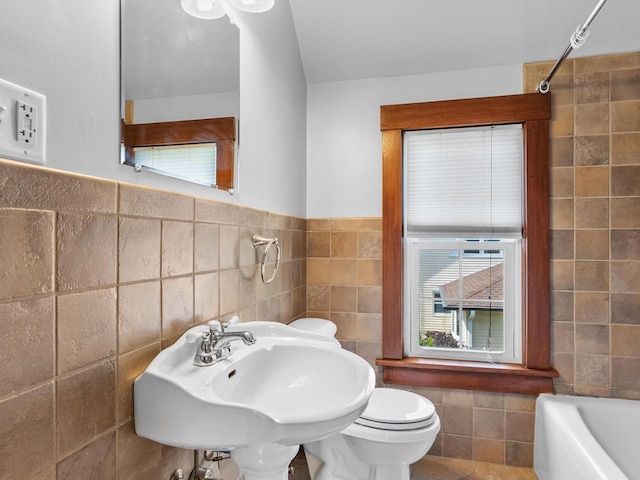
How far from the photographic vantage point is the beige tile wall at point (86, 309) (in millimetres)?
672

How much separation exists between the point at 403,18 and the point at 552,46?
0.83 metres

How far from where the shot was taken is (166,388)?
35.4 inches

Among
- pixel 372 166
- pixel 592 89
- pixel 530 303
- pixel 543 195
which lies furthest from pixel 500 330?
pixel 592 89

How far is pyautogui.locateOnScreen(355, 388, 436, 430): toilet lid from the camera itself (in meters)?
1.61

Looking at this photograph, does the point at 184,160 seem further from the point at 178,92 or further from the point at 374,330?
the point at 374,330

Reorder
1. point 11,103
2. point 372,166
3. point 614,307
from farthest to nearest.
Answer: point 372,166 → point 614,307 → point 11,103

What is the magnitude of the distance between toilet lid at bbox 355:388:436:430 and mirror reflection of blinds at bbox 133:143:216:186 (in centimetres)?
110

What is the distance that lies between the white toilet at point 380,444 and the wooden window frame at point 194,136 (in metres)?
1.09

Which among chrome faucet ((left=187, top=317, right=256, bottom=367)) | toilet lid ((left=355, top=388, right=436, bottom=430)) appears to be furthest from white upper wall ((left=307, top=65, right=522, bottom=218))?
chrome faucet ((left=187, top=317, right=256, bottom=367))

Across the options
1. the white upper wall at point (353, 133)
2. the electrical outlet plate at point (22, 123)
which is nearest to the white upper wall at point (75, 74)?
the electrical outlet plate at point (22, 123)

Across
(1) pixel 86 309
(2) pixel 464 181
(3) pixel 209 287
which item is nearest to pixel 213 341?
(3) pixel 209 287

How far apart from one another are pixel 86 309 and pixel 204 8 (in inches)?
42.0

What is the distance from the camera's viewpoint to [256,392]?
1222 mm

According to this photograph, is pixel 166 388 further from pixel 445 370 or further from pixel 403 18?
pixel 403 18
